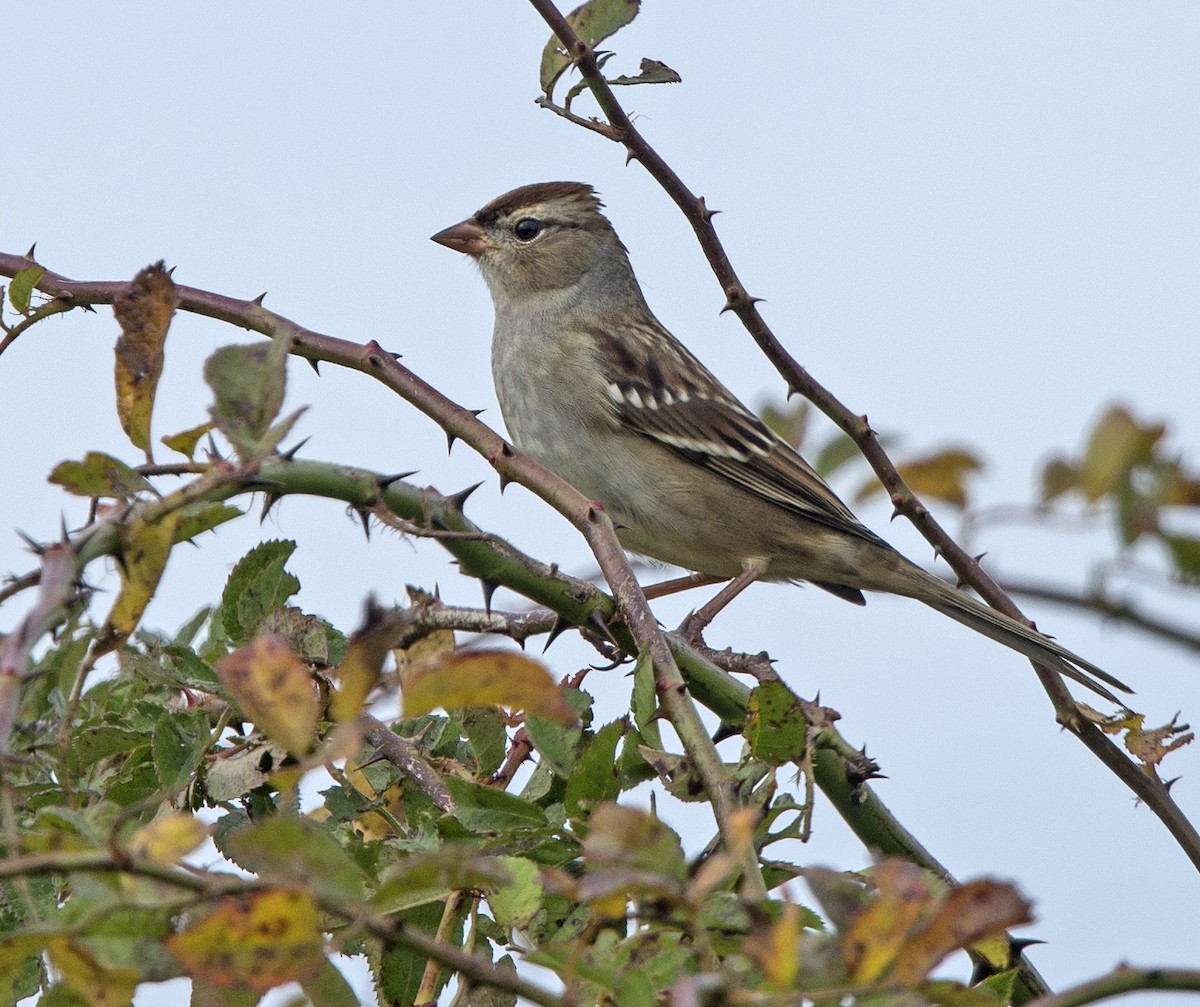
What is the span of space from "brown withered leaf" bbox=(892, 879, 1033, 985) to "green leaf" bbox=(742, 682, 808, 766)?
0.66 metres

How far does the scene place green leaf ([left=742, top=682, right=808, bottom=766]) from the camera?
164cm

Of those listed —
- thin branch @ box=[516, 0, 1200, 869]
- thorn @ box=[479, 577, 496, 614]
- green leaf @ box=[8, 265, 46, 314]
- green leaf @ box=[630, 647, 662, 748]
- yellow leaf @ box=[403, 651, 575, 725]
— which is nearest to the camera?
yellow leaf @ box=[403, 651, 575, 725]

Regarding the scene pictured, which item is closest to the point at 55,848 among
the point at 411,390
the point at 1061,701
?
the point at 411,390

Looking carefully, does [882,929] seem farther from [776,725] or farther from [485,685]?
[776,725]

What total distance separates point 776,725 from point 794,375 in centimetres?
130

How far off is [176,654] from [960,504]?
129 cm

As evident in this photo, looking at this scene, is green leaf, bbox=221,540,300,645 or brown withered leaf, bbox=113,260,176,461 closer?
brown withered leaf, bbox=113,260,176,461

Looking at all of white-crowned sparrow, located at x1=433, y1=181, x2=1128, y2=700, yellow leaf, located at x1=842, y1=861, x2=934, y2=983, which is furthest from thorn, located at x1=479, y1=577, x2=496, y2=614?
white-crowned sparrow, located at x1=433, y1=181, x2=1128, y2=700

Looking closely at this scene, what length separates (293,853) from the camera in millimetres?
955

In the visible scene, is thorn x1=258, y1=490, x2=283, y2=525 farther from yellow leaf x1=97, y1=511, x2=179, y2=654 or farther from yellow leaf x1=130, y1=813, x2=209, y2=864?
yellow leaf x1=130, y1=813, x2=209, y2=864

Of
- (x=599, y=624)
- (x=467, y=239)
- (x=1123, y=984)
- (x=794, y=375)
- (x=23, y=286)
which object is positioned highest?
(x=467, y=239)

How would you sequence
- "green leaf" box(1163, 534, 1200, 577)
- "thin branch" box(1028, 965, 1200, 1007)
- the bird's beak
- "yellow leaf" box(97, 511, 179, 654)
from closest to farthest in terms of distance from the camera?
"green leaf" box(1163, 534, 1200, 577) → "thin branch" box(1028, 965, 1200, 1007) → "yellow leaf" box(97, 511, 179, 654) → the bird's beak

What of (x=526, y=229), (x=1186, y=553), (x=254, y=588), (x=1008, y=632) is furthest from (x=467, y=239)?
(x=1186, y=553)

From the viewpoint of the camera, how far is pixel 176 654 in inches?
77.1
